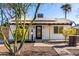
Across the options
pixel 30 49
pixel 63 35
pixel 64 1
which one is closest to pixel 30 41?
pixel 30 49

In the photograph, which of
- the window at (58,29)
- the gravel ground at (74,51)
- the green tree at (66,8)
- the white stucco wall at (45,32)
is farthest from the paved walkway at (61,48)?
the green tree at (66,8)

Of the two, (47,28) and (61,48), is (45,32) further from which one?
(61,48)

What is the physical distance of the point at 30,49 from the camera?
23.9ft

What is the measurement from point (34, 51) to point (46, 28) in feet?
2.01

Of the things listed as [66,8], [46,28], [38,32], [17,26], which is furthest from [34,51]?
[66,8]

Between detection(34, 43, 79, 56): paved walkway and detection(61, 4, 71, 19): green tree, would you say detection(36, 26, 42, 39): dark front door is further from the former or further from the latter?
detection(61, 4, 71, 19): green tree

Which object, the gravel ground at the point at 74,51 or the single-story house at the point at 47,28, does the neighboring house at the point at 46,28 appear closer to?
the single-story house at the point at 47,28

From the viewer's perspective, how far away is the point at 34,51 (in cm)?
726

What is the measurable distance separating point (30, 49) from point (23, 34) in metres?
0.39

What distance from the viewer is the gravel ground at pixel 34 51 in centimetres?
719

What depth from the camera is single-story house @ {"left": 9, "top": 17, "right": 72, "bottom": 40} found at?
7.15 m

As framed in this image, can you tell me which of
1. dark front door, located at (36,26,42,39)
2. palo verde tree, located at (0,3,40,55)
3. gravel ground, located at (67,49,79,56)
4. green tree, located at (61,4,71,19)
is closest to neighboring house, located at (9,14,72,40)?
dark front door, located at (36,26,42,39)

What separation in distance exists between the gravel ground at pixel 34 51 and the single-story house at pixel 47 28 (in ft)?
0.70

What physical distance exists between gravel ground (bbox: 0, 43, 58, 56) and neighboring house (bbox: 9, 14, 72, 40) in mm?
214
